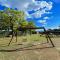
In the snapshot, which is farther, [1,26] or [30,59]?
[1,26]

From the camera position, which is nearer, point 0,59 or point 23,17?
point 0,59

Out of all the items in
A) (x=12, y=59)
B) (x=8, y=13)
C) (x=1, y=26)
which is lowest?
(x=12, y=59)

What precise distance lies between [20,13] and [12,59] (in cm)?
5283

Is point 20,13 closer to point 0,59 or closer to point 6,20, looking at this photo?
point 6,20

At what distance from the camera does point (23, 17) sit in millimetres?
62062

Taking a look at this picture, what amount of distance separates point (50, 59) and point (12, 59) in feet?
6.29

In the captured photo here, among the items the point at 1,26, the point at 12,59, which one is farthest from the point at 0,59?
the point at 1,26

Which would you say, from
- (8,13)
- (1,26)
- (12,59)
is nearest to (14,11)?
(8,13)

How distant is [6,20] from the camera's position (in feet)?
193

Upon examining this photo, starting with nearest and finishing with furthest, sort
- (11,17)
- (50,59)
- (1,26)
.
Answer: (50,59), (11,17), (1,26)

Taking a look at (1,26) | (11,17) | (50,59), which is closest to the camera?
(50,59)

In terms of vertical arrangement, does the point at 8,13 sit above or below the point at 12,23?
above

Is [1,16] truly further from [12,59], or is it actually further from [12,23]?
[12,59]

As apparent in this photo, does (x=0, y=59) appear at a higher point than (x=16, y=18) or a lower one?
lower
